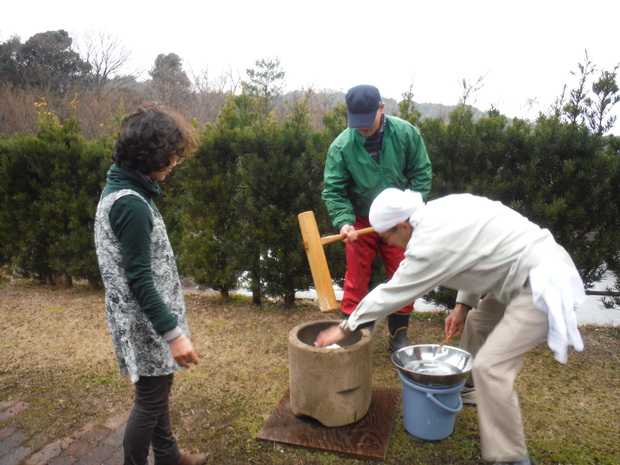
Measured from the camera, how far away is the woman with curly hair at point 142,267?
1850mm

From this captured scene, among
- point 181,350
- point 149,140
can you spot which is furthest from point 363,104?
point 181,350

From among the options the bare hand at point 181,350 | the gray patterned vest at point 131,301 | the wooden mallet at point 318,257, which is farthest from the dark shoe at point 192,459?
the wooden mallet at point 318,257

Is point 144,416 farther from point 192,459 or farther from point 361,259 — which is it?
point 361,259

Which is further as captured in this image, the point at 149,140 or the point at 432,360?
the point at 432,360

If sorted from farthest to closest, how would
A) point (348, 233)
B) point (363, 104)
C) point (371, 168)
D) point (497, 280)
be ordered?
point (371, 168) → point (363, 104) → point (348, 233) → point (497, 280)

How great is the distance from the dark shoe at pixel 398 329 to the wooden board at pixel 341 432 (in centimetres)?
85

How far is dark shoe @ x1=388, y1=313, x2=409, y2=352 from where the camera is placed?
149 inches

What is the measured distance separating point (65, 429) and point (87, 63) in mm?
32313

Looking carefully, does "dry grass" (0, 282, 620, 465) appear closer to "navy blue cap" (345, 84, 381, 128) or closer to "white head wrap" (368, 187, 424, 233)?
"white head wrap" (368, 187, 424, 233)

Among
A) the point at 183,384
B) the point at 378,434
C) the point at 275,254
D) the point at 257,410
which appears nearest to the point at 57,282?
the point at 275,254

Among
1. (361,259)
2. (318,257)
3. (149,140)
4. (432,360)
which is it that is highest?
(149,140)

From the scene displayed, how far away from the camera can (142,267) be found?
1849 mm

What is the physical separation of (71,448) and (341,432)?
1584 millimetres

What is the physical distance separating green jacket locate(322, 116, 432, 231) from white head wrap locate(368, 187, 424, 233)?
948mm
